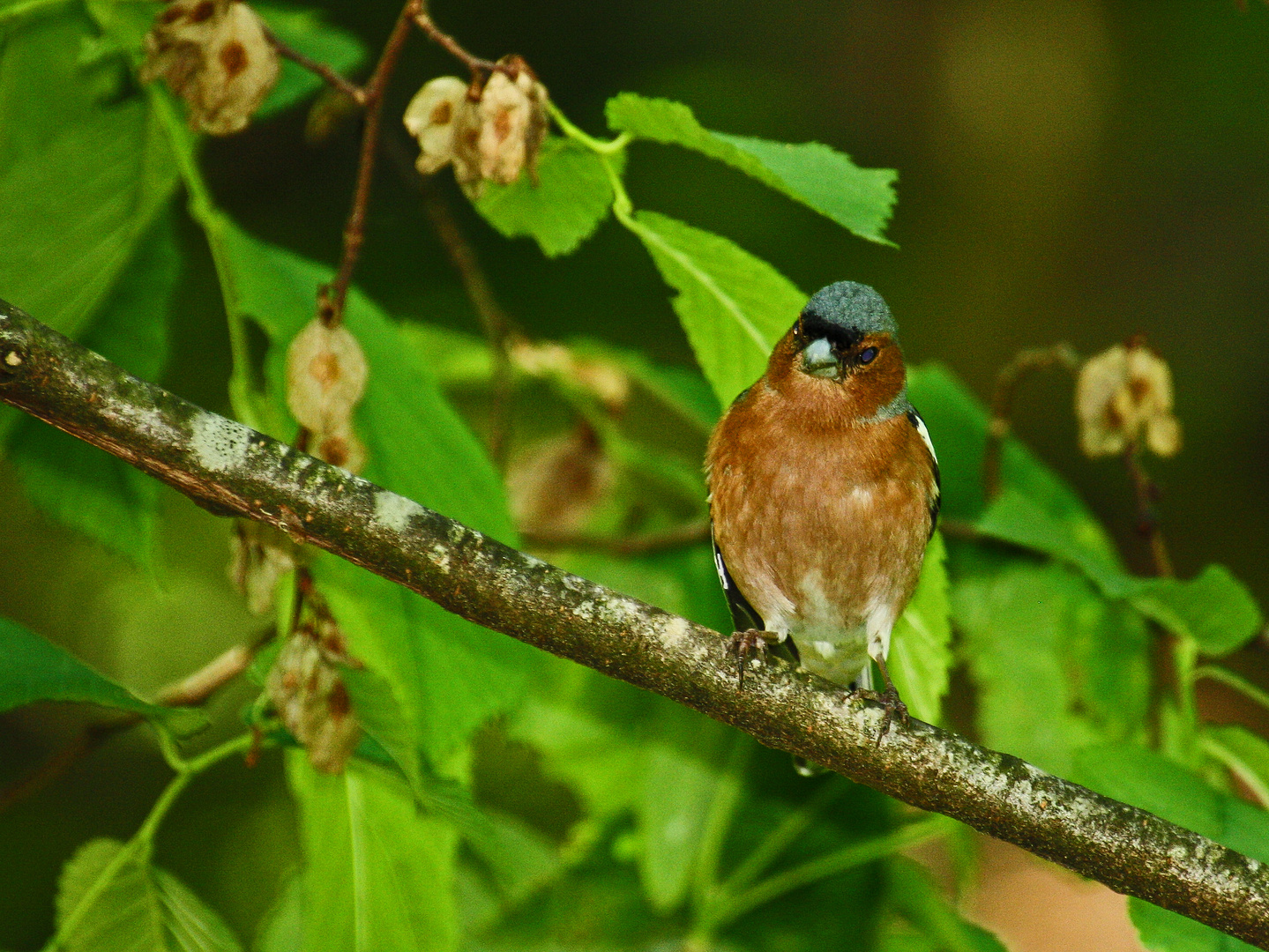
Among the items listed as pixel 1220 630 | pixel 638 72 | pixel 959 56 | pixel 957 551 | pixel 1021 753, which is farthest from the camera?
pixel 959 56

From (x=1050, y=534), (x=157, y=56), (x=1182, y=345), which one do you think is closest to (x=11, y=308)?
(x=157, y=56)

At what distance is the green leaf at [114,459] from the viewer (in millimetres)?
2830

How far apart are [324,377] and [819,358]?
122 centimetres

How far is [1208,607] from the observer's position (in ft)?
8.85

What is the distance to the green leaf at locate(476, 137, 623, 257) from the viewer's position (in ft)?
8.08

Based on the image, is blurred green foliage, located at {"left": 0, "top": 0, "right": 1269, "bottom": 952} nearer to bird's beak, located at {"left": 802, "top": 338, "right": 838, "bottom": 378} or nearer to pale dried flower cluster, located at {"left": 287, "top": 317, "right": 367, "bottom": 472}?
pale dried flower cluster, located at {"left": 287, "top": 317, "right": 367, "bottom": 472}

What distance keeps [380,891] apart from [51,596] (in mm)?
5343

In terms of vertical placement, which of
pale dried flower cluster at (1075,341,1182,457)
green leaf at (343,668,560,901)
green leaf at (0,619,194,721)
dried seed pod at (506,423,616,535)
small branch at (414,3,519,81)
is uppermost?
pale dried flower cluster at (1075,341,1182,457)

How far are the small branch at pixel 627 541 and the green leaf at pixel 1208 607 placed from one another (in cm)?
124

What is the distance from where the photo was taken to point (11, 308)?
1.89 metres

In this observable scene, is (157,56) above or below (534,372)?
below

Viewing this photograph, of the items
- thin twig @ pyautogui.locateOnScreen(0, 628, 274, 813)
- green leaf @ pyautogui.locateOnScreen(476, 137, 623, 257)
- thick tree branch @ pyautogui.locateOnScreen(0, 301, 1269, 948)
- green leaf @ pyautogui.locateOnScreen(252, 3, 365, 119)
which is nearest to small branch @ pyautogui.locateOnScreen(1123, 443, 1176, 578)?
thick tree branch @ pyautogui.locateOnScreen(0, 301, 1269, 948)

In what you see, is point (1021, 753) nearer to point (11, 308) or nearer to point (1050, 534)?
point (1050, 534)

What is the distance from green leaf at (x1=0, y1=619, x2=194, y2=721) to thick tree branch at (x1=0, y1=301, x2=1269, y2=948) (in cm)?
39
